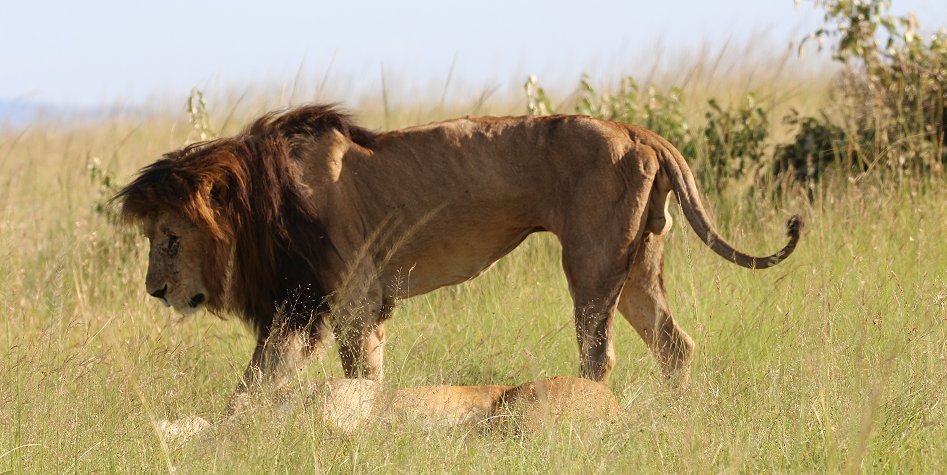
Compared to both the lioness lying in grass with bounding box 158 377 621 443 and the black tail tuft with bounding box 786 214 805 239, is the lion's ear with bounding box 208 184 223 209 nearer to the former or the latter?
the lioness lying in grass with bounding box 158 377 621 443

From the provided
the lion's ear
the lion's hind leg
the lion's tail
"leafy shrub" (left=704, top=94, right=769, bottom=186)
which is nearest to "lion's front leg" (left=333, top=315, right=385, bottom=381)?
the lion's ear

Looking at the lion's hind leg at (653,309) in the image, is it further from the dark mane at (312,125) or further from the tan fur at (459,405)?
the dark mane at (312,125)

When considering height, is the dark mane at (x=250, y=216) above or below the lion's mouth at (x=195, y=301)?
above

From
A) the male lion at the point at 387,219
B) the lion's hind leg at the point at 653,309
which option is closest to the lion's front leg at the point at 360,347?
the male lion at the point at 387,219

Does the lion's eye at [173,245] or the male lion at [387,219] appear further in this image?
the lion's eye at [173,245]

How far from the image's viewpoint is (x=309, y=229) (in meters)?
5.21

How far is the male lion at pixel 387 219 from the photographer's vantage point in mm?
5094

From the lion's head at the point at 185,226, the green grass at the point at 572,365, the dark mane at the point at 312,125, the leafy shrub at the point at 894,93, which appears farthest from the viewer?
the leafy shrub at the point at 894,93

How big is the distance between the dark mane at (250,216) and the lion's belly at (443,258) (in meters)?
0.31

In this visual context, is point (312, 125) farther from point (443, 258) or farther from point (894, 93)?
point (894, 93)

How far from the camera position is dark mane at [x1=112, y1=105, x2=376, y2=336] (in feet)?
17.0

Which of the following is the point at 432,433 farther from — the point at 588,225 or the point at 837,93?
the point at 837,93

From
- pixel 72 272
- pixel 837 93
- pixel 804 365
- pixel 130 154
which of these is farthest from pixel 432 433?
pixel 130 154

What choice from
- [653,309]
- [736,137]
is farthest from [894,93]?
[653,309]
